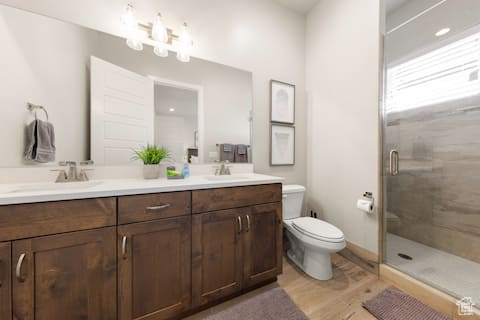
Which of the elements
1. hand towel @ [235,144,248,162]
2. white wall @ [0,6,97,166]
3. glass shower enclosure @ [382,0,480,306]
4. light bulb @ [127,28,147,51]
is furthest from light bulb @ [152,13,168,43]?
glass shower enclosure @ [382,0,480,306]

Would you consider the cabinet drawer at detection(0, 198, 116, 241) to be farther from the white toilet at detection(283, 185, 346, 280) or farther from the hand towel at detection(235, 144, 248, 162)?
the white toilet at detection(283, 185, 346, 280)

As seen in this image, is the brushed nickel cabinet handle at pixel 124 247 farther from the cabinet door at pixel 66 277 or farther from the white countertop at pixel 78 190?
the white countertop at pixel 78 190

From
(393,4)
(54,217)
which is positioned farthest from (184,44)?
(393,4)

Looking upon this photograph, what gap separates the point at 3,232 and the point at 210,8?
2.14m

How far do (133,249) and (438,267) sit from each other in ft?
7.86

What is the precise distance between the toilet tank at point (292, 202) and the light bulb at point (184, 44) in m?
1.58

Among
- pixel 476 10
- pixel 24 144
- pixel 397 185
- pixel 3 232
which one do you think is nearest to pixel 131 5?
pixel 24 144

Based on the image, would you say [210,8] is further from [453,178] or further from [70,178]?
[453,178]

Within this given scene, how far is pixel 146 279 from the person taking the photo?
3.25ft

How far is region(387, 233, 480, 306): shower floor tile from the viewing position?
1291 millimetres

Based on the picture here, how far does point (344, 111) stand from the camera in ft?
6.14

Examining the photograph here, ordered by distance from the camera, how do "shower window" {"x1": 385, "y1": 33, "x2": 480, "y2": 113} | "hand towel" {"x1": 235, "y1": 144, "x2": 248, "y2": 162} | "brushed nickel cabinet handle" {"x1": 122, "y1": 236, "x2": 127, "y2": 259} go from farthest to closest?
"hand towel" {"x1": 235, "y1": 144, "x2": 248, "y2": 162} → "shower window" {"x1": 385, "y1": 33, "x2": 480, "y2": 113} → "brushed nickel cabinet handle" {"x1": 122, "y1": 236, "x2": 127, "y2": 259}

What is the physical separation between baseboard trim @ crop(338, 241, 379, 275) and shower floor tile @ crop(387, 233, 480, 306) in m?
0.12

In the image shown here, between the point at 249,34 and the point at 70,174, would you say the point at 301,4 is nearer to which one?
the point at 249,34
